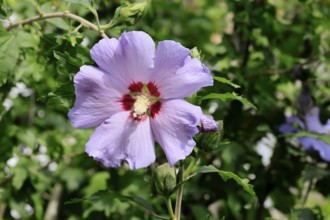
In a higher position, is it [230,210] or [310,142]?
[310,142]

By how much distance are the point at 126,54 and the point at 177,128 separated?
0.16 metres

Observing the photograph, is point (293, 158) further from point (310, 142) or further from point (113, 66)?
point (113, 66)

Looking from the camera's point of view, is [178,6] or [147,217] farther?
[178,6]

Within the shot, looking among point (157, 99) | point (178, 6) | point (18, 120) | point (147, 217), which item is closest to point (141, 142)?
point (157, 99)

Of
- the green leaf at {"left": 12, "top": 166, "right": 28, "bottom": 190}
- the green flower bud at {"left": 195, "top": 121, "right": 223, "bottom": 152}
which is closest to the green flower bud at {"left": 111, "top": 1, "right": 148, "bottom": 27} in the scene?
the green flower bud at {"left": 195, "top": 121, "right": 223, "bottom": 152}

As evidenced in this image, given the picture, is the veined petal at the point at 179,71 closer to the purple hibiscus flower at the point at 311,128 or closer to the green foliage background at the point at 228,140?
the green foliage background at the point at 228,140

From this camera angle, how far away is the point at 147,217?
1975mm

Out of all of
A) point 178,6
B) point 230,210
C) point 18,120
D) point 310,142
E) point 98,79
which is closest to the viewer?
point 98,79

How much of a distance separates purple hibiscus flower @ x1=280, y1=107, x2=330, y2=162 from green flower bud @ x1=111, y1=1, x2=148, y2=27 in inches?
31.4

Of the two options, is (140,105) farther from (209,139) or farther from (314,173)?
(314,173)

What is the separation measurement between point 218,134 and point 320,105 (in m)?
0.84

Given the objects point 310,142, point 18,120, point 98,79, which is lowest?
point 18,120

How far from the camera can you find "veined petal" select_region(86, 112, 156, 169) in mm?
1184

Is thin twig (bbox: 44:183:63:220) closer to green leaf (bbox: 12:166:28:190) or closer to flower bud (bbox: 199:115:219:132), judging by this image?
green leaf (bbox: 12:166:28:190)
